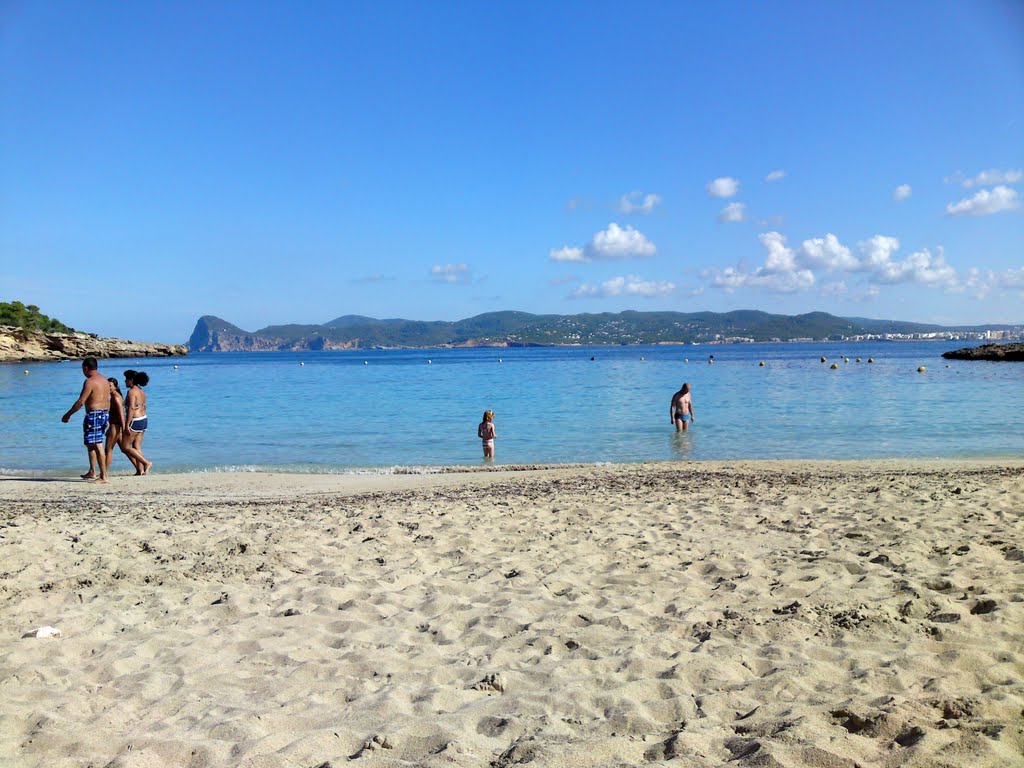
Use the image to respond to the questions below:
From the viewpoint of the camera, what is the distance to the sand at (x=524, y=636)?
3615 millimetres

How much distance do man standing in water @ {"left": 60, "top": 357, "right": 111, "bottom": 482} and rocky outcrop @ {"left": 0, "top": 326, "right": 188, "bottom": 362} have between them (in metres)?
94.3

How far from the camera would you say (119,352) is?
127 meters

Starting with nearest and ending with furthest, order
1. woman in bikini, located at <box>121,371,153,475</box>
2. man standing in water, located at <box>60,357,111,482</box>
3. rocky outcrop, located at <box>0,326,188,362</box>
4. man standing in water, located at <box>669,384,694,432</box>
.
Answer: man standing in water, located at <box>60,357,111,482</box> < woman in bikini, located at <box>121,371,153,475</box> < man standing in water, located at <box>669,384,694,432</box> < rocky outcrop, located at <box>0,326,188,362</box>

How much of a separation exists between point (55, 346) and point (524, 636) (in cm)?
11522

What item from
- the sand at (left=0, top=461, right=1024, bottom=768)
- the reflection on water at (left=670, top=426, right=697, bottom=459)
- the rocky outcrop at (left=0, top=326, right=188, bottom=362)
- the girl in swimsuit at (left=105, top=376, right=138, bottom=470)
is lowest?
the reflection on water at (left=670, top=426, right=697, bottom=459)

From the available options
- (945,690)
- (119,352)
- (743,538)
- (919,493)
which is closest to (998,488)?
(919,493)

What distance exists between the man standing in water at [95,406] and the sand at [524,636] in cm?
479

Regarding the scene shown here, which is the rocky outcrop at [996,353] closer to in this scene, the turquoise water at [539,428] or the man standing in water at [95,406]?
the turquoise water at [539,428]

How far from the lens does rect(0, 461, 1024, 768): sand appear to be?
11.9 ft

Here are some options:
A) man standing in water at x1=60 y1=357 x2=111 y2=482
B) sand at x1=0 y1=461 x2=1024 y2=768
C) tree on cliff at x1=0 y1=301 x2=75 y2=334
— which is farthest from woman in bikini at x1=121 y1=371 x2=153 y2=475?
tree on cliff at x1=0 y1=301 x2=75 y2=334

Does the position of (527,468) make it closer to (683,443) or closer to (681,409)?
(683,443)

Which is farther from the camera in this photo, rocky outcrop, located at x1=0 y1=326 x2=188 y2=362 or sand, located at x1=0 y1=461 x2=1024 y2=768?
rocky outcrop, located at x1=0 y1=326 x2=188 y2=362

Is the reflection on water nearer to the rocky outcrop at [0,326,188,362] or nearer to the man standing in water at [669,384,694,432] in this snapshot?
the man standing in water at [669,384,694,432]

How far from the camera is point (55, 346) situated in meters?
102
